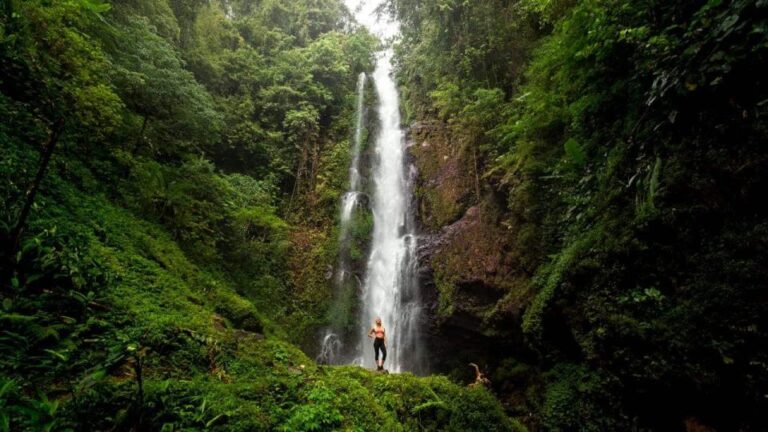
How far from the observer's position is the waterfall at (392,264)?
33.9 feet

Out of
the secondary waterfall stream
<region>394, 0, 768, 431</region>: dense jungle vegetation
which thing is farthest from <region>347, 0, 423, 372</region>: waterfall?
<region>394, 0, 768, 431</region>: dense jungle vegetation

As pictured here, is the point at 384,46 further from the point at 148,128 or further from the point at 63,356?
the point at 63,356

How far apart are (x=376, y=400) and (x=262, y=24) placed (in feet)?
66.2

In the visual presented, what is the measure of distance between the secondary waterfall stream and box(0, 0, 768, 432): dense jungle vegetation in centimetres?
101

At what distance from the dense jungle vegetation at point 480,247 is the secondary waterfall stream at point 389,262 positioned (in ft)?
3.30

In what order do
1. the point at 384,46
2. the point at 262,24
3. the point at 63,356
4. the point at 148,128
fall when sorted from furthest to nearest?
1. the point at 384,46
2. the point at 262,24
3. the point at 148,128
4. the point at 63,356

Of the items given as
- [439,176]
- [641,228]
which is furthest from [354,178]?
[641,228]

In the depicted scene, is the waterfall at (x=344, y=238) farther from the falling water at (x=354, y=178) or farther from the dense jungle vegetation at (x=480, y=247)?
the dense jungle vegetation at (x=480, y=247)

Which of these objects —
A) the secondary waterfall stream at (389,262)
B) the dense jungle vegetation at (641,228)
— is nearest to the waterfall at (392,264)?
the secondary waterfall stream at (389,262)

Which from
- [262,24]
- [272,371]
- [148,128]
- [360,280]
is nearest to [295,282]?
[360,280]

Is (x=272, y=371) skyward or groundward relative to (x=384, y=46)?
groundward

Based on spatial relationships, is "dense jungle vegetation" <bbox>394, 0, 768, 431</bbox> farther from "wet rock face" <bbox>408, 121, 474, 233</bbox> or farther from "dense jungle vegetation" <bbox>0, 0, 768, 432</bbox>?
"wet rock face" <bbox>408, 121, 474, 233</bbox>

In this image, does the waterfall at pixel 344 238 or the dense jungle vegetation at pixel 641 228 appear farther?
the waterfall at pixel 344 238

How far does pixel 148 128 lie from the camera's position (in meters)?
7.95
